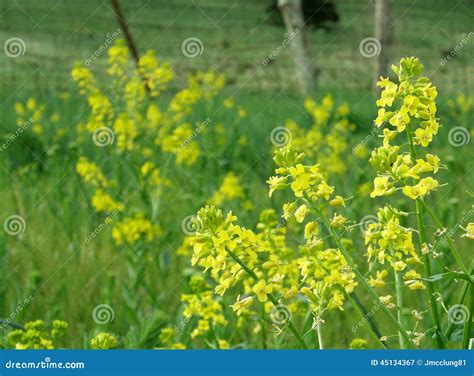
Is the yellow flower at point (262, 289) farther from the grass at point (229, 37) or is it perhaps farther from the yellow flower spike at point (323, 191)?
the grass at point (229, 37)

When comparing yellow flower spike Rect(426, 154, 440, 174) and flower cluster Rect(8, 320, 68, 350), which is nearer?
yellow flower spike Rect(426, 154, 440, 174)

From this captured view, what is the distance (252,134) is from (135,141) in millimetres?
2398

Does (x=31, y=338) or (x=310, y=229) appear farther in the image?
(x=31, y=338)

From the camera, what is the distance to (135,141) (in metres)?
3.44

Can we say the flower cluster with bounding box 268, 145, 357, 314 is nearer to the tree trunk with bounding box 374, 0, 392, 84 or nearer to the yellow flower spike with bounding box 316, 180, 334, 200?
the yellow flower spike with bounding box 316, 180, 334, 200

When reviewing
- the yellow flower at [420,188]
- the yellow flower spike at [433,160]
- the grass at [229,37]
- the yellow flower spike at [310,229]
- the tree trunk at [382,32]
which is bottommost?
the yellow flower spike at [310,229]

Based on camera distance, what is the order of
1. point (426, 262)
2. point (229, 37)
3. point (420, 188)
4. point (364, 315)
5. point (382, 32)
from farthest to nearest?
1. point (229, 37)
2. point (382, 32)
3. point (364, 315)
4. point (426, 262)
5. point (420, 188)

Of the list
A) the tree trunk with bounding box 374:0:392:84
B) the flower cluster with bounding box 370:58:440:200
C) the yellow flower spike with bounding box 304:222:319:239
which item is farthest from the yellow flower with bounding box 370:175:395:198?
the tree trunk with bounding box 374:0:392:84

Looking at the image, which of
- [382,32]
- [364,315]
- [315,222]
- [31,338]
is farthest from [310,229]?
[382,32]

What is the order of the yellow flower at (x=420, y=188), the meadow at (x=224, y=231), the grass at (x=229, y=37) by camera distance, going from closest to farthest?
the yellow flower at (x=420, y=188) < the meadow at (x=224, y=231) < the grass at (x=229, y=37)


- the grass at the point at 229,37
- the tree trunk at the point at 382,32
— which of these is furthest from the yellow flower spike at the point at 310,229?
the grass at the point at 229,37

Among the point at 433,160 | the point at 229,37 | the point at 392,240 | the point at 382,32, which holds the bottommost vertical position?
the point at 392,240

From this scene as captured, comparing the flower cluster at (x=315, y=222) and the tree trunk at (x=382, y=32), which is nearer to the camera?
the flower cluster at (x=315, y=222)

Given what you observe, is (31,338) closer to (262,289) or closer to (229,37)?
(262,289)
